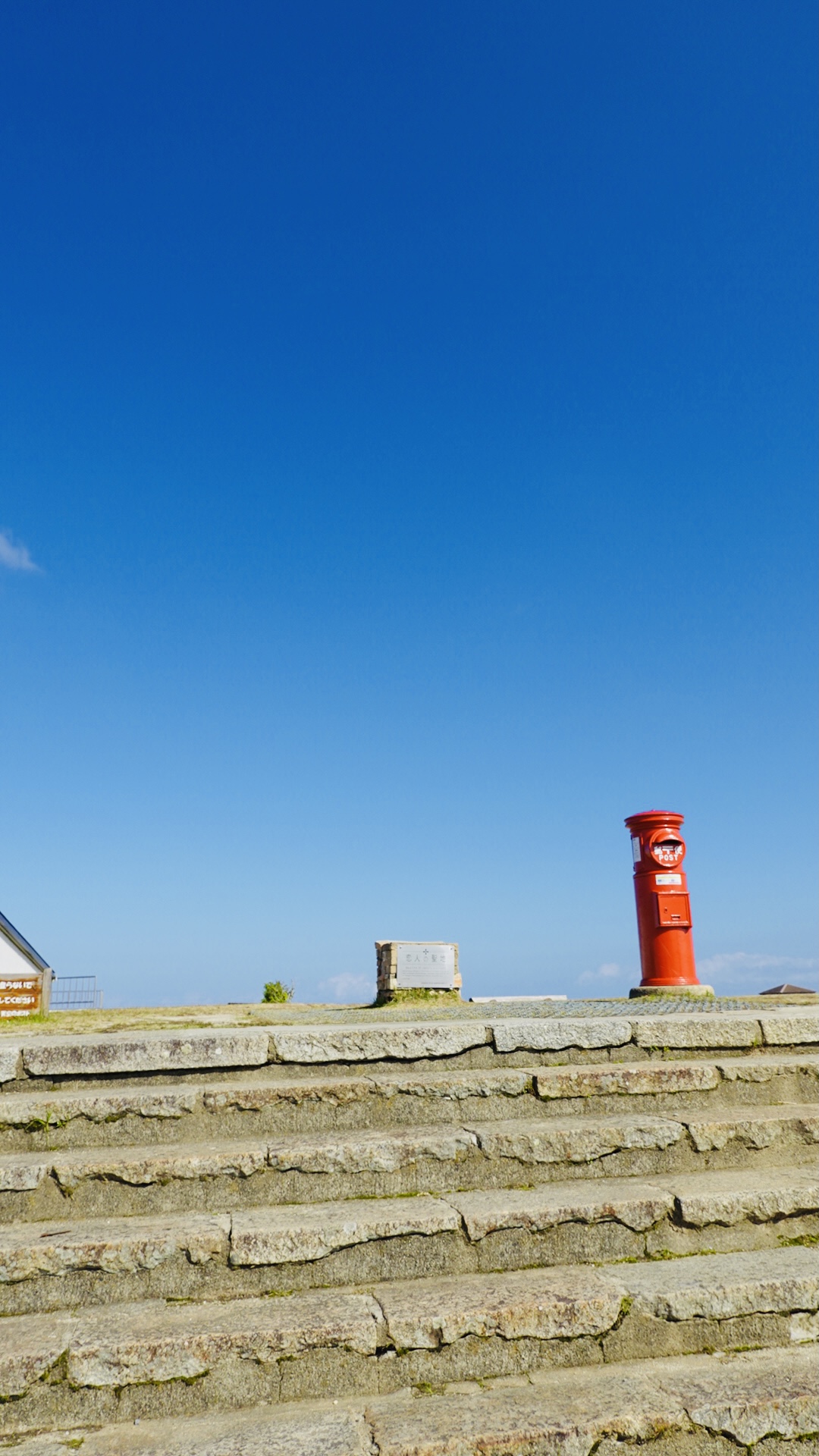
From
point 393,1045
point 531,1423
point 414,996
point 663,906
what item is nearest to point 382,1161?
point 393,1045

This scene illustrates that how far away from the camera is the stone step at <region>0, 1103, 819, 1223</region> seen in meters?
3.22

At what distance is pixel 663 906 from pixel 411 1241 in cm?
639

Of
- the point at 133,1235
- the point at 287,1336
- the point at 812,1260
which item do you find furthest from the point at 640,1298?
the point at 133,1235

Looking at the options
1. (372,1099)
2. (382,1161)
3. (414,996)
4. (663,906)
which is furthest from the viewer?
(414,996)

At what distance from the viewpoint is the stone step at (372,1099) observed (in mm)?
3531

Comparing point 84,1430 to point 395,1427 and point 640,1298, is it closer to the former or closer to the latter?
point 395,1427

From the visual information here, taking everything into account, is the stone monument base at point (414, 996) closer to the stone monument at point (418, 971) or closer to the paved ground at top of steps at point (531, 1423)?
the stone monument at point (418, 971)

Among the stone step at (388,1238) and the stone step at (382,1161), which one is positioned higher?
the stone step at (382,1161)

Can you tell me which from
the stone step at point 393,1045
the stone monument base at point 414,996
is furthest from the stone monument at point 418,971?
the stone step at point 393,1045

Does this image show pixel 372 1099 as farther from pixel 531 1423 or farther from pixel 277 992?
pixel 277 992

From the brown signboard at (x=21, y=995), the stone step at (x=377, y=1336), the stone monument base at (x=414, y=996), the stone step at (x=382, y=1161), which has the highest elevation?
the brown signboard at (x=21, y=995)

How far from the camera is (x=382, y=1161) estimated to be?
3379mm

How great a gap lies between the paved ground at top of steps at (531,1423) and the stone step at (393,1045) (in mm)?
1428

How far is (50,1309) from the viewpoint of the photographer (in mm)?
2857
